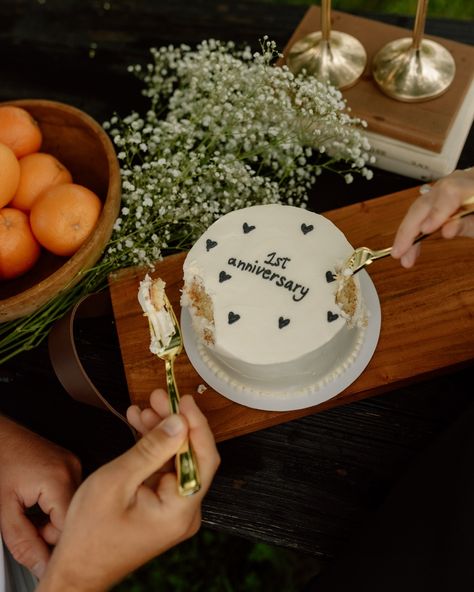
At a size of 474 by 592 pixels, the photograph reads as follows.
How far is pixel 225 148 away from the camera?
1526mm

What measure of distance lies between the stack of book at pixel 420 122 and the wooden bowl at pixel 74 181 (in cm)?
62

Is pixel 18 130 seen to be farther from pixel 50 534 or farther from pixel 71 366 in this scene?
pixel 50 534

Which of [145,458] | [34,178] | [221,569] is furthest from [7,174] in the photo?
[221,569]

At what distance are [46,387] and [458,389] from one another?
880 millimetres

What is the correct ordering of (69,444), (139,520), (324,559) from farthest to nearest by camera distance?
(69,444) → (324,559) → (139,520)

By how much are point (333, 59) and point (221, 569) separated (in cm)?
146

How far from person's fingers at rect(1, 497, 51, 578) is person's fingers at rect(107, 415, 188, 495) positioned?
328mm

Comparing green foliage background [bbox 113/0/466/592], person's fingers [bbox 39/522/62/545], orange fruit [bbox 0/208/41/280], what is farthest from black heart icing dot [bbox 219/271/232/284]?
green foliage background [bbox 113/0/466/592]

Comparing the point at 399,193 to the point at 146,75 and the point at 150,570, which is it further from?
the point at 150,570

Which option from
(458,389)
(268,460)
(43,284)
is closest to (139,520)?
(268,460)

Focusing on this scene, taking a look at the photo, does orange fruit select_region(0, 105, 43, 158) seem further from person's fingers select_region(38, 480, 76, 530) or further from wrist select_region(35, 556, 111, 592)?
wrist select_region(35, 556, 111, 592)

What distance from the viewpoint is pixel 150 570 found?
6.22 ft

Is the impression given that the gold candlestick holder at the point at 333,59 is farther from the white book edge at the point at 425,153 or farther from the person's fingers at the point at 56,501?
the person's fingers at the point at 56,501

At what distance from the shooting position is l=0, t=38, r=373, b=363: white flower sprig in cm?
138
